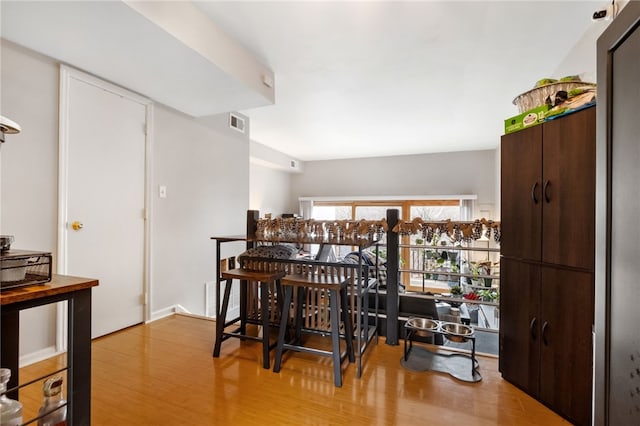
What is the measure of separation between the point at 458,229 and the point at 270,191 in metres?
5.31

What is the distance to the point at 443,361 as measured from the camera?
221 cm

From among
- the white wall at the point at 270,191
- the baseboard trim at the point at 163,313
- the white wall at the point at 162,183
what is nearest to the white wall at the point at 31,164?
the white wall at the point at 162,183

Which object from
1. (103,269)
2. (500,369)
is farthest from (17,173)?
(500,369)

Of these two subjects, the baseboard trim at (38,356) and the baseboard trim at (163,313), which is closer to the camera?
the baseboard trim at (38,356)

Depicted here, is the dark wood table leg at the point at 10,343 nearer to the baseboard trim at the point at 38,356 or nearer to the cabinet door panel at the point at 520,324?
the baseboard trim at the point at 38,356

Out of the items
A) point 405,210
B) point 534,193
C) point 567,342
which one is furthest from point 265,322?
point 405,210

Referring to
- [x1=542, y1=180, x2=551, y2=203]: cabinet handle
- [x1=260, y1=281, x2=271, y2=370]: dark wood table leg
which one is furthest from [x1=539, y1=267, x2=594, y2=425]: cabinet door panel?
[x1=260, y1=281, x2=271, y2=370]: dark wood table leg

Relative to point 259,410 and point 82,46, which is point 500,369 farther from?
point 82,46

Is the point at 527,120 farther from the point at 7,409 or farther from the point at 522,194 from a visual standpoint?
the point at 7,409

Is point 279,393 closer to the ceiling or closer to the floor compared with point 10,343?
closer to the floor

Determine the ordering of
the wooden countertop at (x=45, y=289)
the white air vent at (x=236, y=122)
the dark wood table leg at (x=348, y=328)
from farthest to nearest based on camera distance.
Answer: the white air vent at (x=236, y=122) < the dark wood table leg at (x=348, y=328) < the wooden countertop at (x=45, y=289)

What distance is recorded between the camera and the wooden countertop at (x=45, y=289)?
0.84 m

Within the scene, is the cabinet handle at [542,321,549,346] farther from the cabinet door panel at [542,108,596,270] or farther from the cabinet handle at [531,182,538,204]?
the cabinet handle at [531,182,538,204]

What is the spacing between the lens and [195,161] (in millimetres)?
3598
